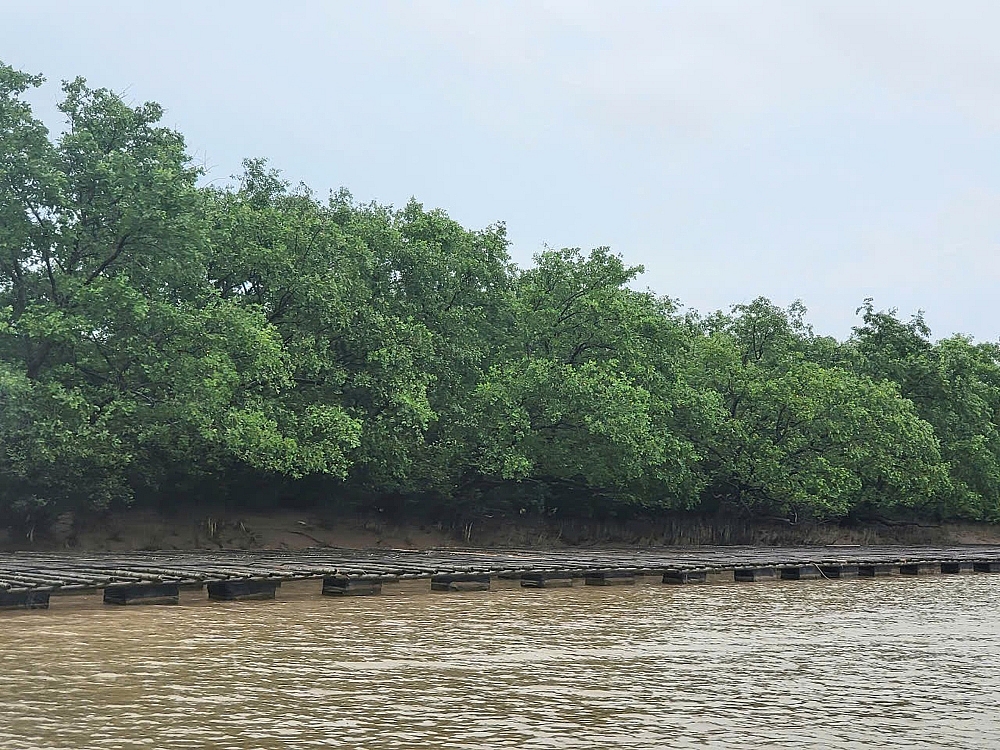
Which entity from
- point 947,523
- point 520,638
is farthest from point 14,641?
point 947,523

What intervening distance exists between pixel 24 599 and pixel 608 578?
14278 mm

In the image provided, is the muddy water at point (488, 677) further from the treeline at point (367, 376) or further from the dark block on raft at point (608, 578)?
the treeline at point (367, 376)

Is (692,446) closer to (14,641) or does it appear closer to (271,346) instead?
(271,346)

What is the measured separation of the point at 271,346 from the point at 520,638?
57.1ft

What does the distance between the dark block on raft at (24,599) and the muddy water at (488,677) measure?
2.35ft

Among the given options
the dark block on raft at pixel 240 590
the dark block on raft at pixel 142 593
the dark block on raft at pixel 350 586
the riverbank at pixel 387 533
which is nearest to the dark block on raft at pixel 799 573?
the riverbank at pixel 387 533

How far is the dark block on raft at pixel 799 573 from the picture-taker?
34938 millimetres

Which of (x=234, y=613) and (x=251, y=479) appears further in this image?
(x=251, y=479)

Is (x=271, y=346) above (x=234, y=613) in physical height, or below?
above

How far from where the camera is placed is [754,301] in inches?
2462

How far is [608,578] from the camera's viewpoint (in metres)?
30.4

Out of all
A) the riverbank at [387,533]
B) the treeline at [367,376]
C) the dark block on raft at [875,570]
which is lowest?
the dark block on raft at [875,570]

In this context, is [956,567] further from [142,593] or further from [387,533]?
[142,593]

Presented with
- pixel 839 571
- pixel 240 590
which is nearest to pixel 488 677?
pixel 240 590
